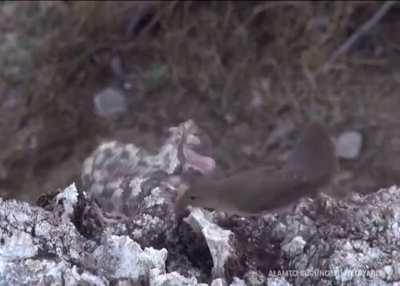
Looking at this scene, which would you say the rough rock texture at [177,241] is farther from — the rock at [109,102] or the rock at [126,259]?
the rock at [109,102]

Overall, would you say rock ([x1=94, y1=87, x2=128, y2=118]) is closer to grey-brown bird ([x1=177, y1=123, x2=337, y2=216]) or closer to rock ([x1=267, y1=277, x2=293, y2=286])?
grey-brown bird ([x1=177, y1=123, x2=337, y2=216])

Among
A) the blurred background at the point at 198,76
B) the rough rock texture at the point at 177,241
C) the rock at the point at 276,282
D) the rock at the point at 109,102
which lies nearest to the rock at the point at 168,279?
the rough rock texture at the point at 177,241

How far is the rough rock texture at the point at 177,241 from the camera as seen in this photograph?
1.08m

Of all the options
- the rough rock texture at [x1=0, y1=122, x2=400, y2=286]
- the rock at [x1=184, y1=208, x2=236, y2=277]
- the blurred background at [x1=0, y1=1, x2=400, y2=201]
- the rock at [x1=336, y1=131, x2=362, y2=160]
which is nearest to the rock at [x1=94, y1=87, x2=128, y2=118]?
the blurred background at [x1=0, y1=1, x2=400, y2=201]

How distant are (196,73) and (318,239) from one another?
1.84 meters

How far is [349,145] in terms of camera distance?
9.11 feet

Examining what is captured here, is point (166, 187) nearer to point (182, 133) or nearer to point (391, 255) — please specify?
point (182, 133)

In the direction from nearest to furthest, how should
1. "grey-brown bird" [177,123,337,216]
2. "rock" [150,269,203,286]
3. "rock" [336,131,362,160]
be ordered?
"rock" [150,269,203,286] < "grey-brown bird" [177,123,337,216] < "rock" [336,131,362,160]

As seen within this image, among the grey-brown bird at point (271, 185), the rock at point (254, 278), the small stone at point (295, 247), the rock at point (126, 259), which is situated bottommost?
the rock at point (254, 278)

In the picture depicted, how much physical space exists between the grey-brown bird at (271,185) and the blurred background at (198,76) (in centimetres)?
122

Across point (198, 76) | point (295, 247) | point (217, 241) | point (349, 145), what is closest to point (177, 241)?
point (217, 241)

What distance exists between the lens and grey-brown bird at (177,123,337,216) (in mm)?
1267

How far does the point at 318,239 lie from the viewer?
46.3 inches

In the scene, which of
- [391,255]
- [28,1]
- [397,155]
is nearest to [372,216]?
[391,255]
